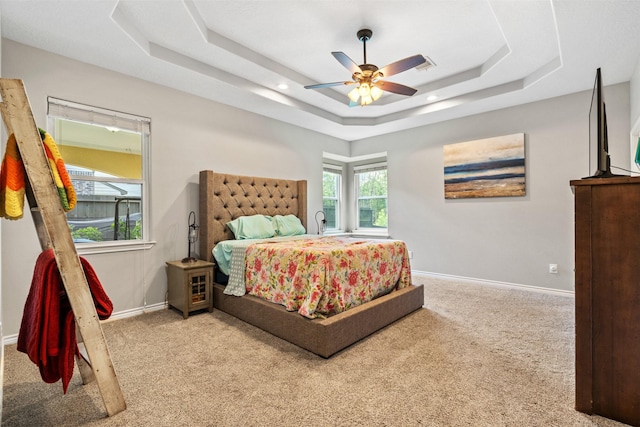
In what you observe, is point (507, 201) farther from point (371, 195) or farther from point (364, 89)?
point (364, 89)

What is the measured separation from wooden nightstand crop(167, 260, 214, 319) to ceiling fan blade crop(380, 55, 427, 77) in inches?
101

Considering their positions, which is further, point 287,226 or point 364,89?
point 287,226

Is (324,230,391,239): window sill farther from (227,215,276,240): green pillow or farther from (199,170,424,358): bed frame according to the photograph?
(227,215,276,240): green pillow

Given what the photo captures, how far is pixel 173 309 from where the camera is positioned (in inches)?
130

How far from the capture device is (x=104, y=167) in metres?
3.08

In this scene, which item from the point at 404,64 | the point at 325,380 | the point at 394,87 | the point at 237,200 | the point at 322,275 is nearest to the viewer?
the point at 325,380

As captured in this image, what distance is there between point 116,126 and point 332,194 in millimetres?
4088

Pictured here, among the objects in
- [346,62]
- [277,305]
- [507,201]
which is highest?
[346,62]

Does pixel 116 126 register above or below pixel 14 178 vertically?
above

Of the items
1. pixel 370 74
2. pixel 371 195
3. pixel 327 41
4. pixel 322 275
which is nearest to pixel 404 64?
pixel 370 74

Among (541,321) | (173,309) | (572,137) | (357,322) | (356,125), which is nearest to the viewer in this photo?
(357,322)

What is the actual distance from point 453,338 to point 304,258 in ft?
4.62

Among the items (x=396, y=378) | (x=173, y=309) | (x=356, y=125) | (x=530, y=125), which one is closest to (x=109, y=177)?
(x=173, y=309)

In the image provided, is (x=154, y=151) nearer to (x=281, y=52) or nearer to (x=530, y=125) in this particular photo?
(x=281, y=52)
